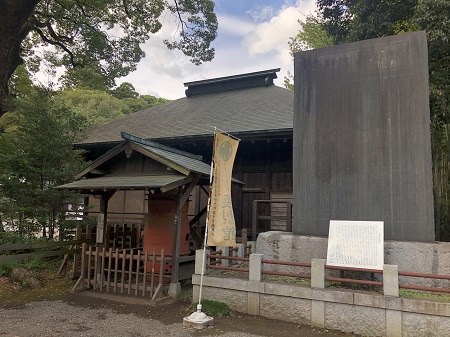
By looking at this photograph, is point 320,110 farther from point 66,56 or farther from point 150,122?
point 66,56

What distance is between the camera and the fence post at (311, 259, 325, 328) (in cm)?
585

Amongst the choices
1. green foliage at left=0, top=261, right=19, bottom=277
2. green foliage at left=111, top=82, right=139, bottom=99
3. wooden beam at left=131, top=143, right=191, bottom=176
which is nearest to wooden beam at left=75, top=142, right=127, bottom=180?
wooden beam at left=131, top=143, right=191, bottom=176

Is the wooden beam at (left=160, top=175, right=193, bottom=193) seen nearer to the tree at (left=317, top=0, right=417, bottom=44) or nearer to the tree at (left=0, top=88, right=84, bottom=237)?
the tree at (left=0, top=88, right=84, bottom=237)

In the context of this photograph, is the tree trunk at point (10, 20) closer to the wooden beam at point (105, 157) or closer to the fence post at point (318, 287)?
the wooden beam at point (105, 157)

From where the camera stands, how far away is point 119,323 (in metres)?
6.03

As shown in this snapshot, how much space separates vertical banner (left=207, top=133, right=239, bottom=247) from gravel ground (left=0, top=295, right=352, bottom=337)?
1457mm

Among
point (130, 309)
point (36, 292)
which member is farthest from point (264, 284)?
point (36, 292)

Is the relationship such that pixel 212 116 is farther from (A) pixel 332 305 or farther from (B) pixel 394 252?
(A) pixel 332 305

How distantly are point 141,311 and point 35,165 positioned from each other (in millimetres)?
5933

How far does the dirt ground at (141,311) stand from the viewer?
18.5 ft

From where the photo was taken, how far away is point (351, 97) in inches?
296

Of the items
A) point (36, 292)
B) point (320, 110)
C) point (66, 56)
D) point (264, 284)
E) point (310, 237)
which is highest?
point (66, 56)

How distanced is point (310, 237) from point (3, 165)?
8565 millimetres

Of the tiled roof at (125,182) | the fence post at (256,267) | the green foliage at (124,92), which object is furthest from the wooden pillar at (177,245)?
the green foliage at (124,92)
